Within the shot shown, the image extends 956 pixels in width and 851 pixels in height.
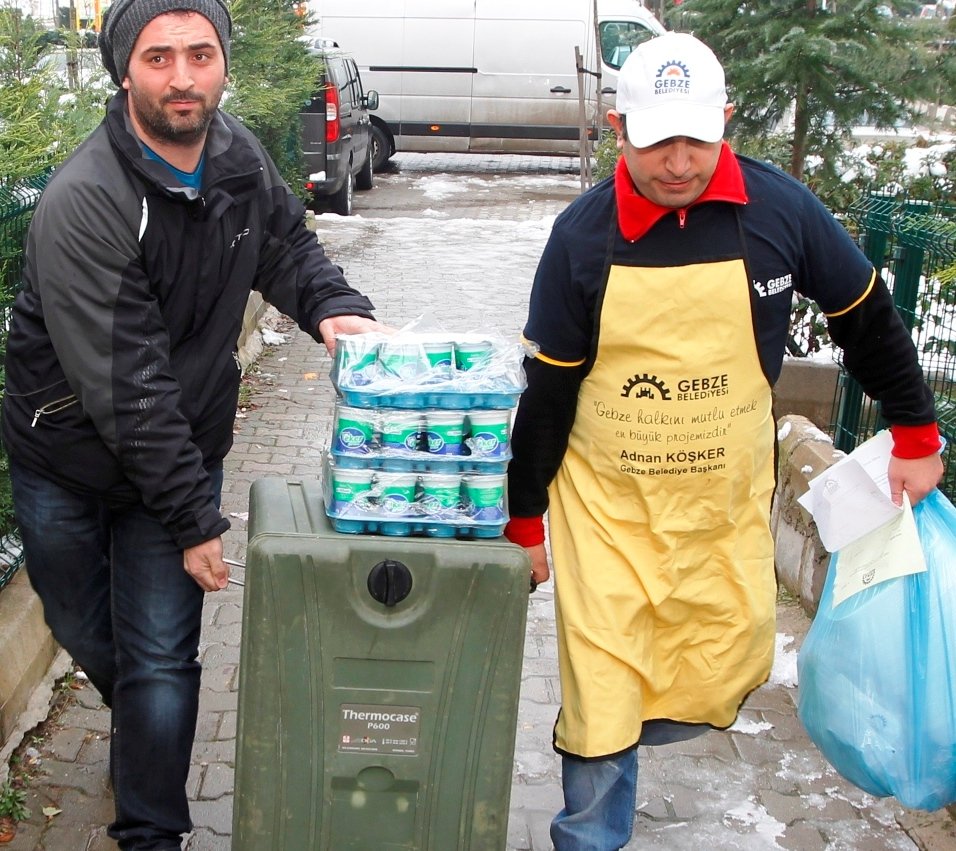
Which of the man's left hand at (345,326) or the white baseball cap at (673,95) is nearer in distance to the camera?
the white baseball cap at (673,95)

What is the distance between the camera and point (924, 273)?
14.0ft

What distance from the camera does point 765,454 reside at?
279cm

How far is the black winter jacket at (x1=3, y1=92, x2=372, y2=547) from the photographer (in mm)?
2459

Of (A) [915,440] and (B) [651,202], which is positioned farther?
(A) [915,440]

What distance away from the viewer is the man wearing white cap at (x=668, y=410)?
2.54 metres

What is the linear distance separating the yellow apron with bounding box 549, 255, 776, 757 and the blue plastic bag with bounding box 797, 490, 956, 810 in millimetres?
193

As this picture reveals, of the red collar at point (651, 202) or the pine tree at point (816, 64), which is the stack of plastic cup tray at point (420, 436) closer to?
the red collar at point (651, 202)

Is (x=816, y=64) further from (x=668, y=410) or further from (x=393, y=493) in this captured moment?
(x=393, y=493)

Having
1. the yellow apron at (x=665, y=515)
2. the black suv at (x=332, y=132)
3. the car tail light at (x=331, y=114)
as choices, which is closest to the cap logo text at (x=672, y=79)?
the yellow apron at (x=665, y=515)

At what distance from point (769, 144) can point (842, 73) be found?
120cm

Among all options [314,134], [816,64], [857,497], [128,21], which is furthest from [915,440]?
[314,134]

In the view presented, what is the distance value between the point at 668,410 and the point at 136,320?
1.09m

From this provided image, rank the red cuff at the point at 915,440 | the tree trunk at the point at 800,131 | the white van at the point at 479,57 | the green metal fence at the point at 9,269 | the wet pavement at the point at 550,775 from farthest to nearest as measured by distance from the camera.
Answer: the white van at the point at 479,57
the tree trunk at the point at 800,131
the green metal fence at the point at 9,269
the wet pavement at the point at 550,775
the red cuff at the point at 915,440

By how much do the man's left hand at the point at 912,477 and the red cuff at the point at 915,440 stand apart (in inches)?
0.6
